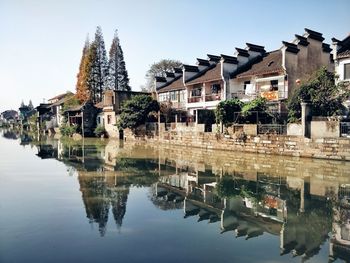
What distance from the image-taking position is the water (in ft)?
20.0

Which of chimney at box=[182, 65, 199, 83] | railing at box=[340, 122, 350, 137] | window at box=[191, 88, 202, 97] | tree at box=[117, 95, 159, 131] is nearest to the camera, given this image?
railing at box=[340, 122, 350, 137]

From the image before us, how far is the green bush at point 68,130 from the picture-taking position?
151 feet

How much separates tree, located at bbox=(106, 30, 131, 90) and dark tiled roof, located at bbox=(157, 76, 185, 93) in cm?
1573

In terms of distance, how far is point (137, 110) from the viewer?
3488 cm

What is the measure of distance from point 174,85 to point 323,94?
71.3ft

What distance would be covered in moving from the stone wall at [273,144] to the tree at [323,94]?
2.07 metres

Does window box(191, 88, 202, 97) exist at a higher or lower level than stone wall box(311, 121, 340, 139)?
higher

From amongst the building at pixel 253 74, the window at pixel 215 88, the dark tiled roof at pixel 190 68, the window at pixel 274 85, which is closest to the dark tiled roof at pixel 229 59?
the building at pixel 253 74

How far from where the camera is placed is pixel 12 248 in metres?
6.18

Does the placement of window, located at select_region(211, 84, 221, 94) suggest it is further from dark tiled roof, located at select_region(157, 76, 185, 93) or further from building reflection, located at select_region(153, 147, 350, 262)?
building reflection, located at select_region(153, 147, 350, 262)

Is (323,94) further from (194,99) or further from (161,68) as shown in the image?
(161,68)

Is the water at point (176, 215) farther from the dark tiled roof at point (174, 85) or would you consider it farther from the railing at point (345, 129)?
the dark tiled roof at point (174, 85)

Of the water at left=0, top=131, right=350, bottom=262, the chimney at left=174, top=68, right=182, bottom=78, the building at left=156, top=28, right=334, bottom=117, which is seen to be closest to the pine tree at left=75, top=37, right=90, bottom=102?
the chimney at left=174, top=68, right=182, bottom=78

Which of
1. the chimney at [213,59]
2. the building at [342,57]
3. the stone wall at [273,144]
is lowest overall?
the stone wall at [273,144]
